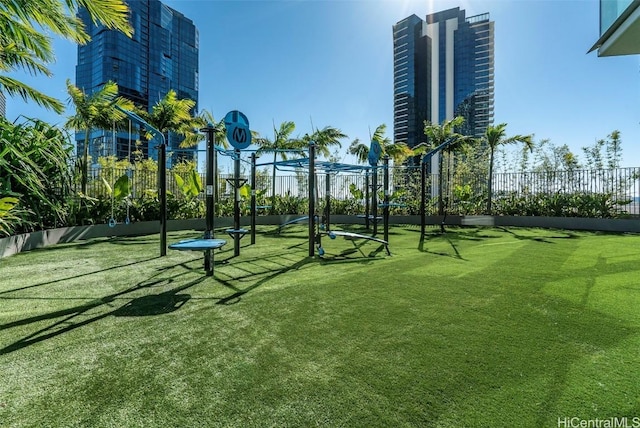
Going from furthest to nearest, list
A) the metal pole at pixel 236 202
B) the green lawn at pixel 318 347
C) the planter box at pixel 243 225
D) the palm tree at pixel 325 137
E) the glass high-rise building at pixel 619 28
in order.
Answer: the palm tree at pixel 325 137
the planter box at pixel 243 225
the metal pole at pixel 236 202
the glass high-rise building at pixel 619 28
the green lawn at pixel 318 347

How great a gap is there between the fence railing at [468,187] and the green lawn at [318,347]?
24.7 feet

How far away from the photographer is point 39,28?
741 centimetres

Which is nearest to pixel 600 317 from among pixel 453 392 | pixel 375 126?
pixel 453 392

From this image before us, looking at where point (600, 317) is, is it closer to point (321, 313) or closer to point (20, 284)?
point (321, 313)

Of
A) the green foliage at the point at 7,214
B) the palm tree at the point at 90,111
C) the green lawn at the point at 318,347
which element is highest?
the palm tree at the point at 90,111

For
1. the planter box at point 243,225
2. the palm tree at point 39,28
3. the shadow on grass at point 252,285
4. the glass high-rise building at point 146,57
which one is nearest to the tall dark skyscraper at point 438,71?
the glass high-rise building at point 146,57

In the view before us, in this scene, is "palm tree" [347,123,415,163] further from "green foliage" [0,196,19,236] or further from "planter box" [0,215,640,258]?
"green foliage" [0,196,19,236]

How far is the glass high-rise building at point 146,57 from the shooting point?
126 ft

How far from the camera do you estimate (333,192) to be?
14992mm

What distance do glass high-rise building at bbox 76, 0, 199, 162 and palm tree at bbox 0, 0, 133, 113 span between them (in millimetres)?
19197

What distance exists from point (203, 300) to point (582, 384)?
3399 millimetres

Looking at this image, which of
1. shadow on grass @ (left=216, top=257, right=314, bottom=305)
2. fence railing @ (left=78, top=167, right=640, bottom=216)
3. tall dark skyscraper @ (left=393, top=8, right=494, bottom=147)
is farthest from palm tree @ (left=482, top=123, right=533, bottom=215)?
tall dark skyscraper @ (left=393, top=8, right=494, bottom=147)

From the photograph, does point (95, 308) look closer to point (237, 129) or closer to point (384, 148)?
point (237, 129)

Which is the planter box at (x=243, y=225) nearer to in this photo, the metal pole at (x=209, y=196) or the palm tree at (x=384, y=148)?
the metal pole at (x=209, y=196)
